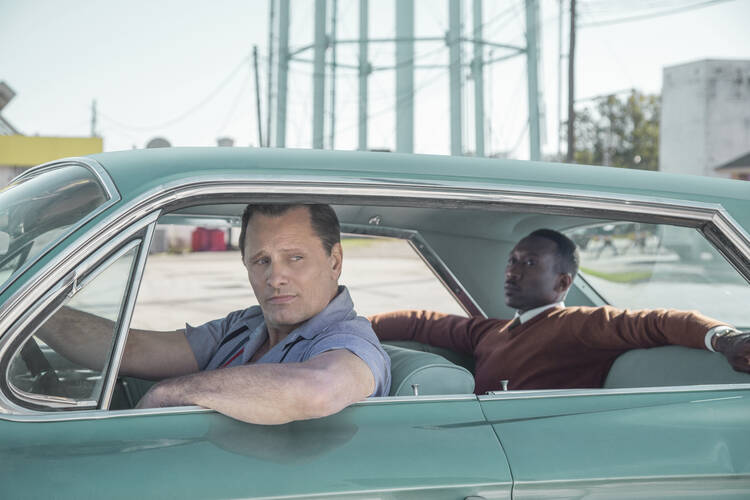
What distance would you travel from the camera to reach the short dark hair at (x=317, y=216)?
221 cm

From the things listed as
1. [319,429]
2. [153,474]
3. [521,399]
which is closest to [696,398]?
[521,399]

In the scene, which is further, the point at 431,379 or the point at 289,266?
the point at 289,266

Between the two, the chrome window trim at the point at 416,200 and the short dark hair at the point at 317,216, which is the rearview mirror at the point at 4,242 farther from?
the short dark hair at the point at 317,216

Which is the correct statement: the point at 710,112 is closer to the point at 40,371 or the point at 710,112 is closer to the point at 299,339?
the point at 299,339

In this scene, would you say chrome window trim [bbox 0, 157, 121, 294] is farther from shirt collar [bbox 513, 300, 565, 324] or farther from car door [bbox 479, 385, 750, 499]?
shirt collar [bbox 513, 300, 565, 324]

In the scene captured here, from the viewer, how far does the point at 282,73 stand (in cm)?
2466

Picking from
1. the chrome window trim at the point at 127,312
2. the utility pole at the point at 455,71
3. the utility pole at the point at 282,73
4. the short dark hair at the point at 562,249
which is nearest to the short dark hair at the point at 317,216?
the chrome window trim at the point at 127,312

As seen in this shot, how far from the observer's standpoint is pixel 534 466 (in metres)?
1.68

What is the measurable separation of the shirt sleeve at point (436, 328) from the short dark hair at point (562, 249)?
373 mm

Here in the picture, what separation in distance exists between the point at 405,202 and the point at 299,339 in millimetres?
550

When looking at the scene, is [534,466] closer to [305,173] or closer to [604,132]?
[305,173]

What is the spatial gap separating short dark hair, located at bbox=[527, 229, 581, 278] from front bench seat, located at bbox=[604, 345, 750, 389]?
714 mm

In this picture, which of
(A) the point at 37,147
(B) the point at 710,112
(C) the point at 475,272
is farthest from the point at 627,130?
(C) the point at 475,272

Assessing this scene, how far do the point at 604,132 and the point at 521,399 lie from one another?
5358cm
